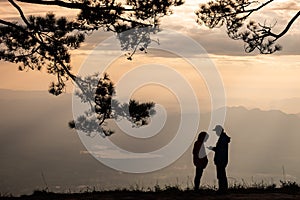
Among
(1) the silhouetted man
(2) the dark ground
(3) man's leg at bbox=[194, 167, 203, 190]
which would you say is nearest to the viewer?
(2) the dark ground

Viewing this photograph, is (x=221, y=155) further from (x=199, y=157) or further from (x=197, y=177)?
(x=197, y=177)

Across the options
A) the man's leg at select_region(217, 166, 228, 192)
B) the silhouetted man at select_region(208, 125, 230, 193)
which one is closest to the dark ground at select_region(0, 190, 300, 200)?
the man's leg at select_region(217, 166, 228, 192)

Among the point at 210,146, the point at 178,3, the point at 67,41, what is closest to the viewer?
the point at 210,146

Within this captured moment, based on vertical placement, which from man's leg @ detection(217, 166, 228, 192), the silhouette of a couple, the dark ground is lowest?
the dark ground

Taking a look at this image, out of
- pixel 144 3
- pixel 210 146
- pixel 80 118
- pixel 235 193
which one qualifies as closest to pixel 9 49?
pixel 80 118

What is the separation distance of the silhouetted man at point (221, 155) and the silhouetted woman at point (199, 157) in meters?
0.31

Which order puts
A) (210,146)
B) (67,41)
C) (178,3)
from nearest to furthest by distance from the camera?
1. (210,146)
2. (178,3)
3. (67,41)

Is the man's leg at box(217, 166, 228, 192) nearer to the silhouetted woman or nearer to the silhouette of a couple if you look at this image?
the silhouette of a couple

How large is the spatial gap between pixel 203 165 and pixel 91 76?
15.9ft

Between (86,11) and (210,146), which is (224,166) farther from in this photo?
(86,11)

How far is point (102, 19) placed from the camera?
55.8 ft

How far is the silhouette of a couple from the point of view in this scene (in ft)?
49.1

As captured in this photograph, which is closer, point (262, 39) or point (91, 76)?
point (91, 76)

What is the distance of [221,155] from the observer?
49.5 feet
